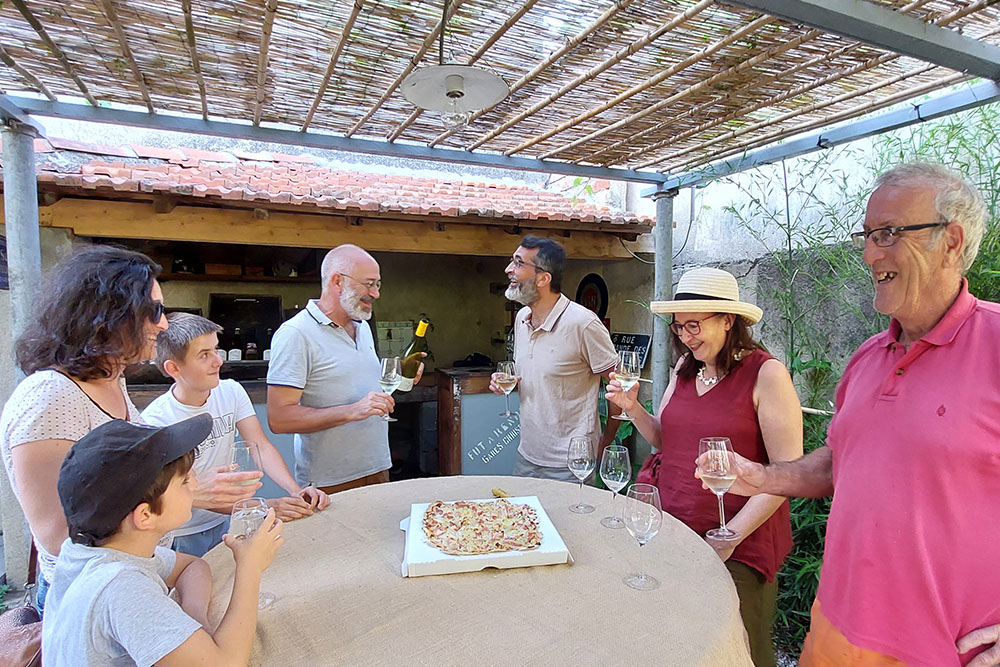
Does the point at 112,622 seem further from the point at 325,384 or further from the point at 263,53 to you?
the point at 263,53

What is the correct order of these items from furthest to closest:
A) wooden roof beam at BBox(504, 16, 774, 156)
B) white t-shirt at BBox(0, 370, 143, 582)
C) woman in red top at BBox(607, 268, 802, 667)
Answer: wooden roof beam at BBox(504, 16, 774, 156) < woman in red top at BBox(607, 268, 802, 667) < white t-shirt at BBox(0, 370, 143, 582)

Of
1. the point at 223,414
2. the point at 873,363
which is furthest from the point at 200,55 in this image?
the point at 873,363

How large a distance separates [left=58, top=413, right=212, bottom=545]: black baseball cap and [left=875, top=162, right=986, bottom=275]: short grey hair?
1848mm

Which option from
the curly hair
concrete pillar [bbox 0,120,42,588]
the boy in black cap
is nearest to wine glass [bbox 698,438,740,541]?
the boy in black cap

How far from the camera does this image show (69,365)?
1.39 meters

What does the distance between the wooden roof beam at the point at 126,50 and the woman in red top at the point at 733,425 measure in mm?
2292

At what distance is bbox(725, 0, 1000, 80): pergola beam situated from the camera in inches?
60.9

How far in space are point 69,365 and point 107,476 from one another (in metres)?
0.57

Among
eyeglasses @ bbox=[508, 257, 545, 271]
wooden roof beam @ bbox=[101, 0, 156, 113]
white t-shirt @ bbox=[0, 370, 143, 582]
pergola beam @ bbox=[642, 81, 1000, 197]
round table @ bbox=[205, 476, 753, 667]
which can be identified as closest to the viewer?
round table @ bbox=[205, 476, 753, 667]

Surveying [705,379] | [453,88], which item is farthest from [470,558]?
[453,88]

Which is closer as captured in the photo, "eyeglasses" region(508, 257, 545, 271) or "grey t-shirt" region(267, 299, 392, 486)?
"grey t-shirt" region(267, 299, 392, 486)

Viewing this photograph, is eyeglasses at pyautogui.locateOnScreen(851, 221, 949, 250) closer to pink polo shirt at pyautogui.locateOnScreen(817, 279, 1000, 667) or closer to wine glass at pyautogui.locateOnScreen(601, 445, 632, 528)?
pink polo shirt at pyautogui.locateOnScreen(817, 279, 1000, 667)

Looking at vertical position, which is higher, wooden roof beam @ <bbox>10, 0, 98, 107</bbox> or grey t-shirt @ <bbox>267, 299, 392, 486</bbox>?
wooden roof beam @ <bbox>10, 0, 98, 107</bbox>

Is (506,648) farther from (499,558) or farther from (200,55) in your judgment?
(200,55)
